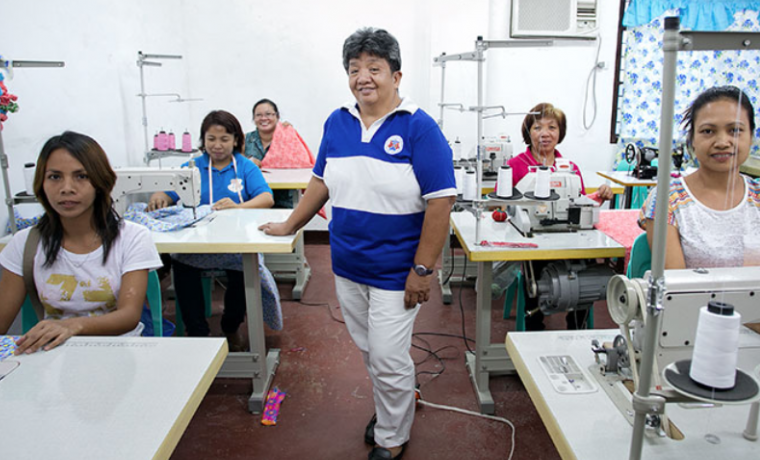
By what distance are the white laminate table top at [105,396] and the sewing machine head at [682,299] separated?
877 mm

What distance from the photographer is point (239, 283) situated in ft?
9.08

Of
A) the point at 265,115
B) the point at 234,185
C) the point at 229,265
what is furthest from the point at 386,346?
the point at 265,115

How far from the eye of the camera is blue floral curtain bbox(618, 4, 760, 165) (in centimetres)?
454

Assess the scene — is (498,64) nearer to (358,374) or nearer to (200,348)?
(358,374)

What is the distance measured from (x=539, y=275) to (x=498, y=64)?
320cm

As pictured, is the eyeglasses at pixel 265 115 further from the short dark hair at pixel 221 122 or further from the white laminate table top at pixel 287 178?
the short dark hair at pixel 221 122

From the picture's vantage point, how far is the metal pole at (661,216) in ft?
2.51

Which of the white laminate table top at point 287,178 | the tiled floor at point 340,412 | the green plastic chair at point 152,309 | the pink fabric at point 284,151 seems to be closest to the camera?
the green plastic chair at point 152,309

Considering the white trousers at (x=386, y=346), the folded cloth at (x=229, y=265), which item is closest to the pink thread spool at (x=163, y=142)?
the folded cloth at (x=229, y=265)

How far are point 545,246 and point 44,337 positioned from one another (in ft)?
5.74

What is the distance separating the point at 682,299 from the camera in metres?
1.04

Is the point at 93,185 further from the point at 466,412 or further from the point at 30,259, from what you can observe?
the point at 466,412

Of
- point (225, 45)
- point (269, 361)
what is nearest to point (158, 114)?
point (225, 45)

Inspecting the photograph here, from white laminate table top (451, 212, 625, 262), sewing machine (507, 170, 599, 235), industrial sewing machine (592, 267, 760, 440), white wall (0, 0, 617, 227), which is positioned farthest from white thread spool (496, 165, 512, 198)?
white wall (0, 0, 617, 227)
